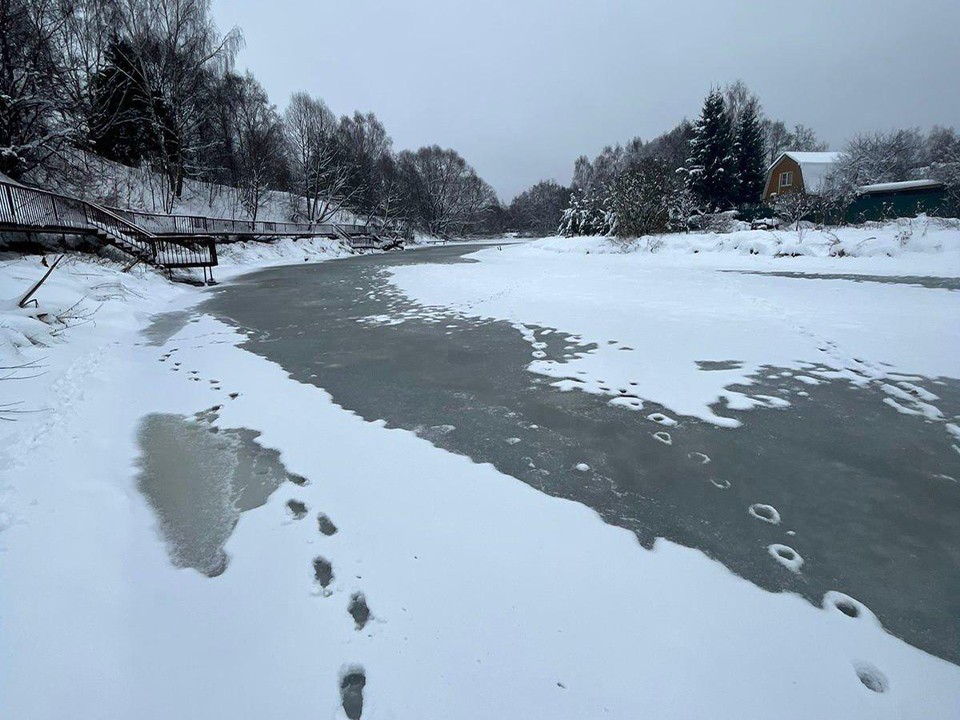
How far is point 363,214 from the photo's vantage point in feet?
179

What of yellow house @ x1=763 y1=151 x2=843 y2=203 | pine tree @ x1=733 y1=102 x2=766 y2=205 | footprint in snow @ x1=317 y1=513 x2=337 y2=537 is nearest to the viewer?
footprint in snow @ x1=317 y1=513 x2=337 y2=537

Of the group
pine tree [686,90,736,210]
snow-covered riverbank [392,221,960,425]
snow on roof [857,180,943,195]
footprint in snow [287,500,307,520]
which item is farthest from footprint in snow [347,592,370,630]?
snow on roof [857,180,943,195]

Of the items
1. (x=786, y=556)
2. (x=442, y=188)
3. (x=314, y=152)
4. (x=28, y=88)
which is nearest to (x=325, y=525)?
(x=786, y=556)

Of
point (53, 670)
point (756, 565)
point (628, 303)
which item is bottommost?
point (53, 670)

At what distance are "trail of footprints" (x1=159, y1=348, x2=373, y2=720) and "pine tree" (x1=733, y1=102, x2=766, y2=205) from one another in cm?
3732

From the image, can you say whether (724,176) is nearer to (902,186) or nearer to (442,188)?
(902,186)

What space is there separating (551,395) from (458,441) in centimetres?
133

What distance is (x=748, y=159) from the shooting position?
32.4 meters

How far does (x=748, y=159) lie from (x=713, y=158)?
12.7 ft

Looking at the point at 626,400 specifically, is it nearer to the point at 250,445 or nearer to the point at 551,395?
the point at 551,395

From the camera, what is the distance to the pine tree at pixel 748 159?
32.1 m

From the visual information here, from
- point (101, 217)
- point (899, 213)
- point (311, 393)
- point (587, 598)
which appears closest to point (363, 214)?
point (101, 217)

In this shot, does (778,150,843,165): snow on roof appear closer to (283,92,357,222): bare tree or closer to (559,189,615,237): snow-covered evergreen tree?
(559,189,615,237): snow-covered evergreen tree

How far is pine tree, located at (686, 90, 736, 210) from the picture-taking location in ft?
99.7
